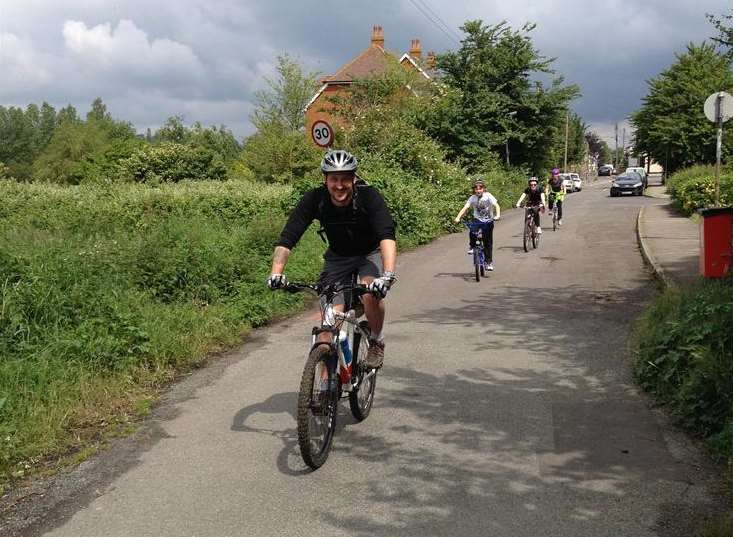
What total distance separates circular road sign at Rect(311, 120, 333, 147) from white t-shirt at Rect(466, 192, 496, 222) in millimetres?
3654

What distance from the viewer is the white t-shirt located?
42.9ft

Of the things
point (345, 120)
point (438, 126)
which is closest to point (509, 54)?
point (438, 126)

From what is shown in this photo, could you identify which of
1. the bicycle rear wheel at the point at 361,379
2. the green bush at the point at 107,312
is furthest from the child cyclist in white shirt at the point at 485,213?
the bicycle rear wheel at the point at 361,379

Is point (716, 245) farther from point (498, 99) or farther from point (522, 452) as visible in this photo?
point (498, 99)

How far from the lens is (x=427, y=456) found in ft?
15.5

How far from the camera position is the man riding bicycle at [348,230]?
493cm

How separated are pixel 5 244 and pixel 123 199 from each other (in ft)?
30.7

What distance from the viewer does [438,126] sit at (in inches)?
1379

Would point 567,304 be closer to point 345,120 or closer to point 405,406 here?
point 405,406

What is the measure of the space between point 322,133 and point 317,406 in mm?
11391

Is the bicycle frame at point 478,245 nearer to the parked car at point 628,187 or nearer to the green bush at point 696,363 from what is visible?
the green bush at point 696,363

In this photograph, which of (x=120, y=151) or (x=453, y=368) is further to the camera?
(x=120, y=151)

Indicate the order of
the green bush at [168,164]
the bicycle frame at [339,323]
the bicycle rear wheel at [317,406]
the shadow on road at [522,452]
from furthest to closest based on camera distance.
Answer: the green bush at [168,164]
the bicycle frame at [339,323]
the bicycle rear wheel at [317,406]
the shadow on road at [522,452]

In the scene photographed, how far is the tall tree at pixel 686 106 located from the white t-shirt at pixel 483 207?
29.8 meters
